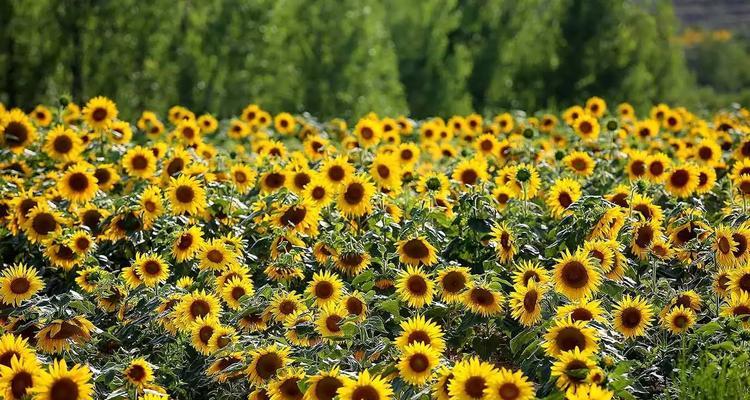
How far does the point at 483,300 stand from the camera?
4.09 m

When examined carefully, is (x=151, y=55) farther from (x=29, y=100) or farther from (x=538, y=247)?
(x=538, y=247)

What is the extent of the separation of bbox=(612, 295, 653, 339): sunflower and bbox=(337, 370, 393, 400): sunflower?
110 centimetres

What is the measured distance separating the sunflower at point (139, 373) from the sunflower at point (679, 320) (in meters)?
1.92

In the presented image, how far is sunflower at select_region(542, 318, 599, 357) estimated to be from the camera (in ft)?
11.5

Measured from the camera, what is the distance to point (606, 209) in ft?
14.9

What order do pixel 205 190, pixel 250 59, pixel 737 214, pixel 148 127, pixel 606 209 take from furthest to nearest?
pixel 250 59
pixel 148 127
pixel 205 190
pixel 737 214
pixel 606 209

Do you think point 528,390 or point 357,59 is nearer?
point 528,390

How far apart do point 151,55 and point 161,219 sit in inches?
340

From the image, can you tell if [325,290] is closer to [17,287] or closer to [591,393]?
[17,287]

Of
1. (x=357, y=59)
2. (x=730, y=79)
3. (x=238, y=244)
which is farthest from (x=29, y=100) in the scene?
(x=730, y=79)

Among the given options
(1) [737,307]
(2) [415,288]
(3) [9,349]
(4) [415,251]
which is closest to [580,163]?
(4) [415,251]

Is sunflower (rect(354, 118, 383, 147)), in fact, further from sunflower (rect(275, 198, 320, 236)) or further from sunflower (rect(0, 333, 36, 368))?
sunflower (rect(0, 333, 36, 368))

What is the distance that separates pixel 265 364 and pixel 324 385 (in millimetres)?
381

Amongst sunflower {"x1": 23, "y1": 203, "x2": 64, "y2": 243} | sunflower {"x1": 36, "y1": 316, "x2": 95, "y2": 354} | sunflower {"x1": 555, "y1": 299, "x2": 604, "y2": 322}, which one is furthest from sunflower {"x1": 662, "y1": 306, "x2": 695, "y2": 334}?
sunflower {"x1": 23, "y1": 203, "x2": 64, "y2": 243}
